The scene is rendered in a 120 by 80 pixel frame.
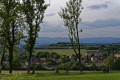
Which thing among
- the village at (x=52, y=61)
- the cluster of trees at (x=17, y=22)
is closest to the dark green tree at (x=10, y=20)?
the cluster of trees at (x=17, y=22)

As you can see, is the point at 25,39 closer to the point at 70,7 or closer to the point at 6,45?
the point at 6,45

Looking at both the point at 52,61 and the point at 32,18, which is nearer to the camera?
the point at 32,18

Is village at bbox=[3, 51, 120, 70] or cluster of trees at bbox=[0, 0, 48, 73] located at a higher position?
cluster of trees at bbox=[0, 0, 48, 73]

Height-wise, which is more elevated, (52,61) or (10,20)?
(10,20)

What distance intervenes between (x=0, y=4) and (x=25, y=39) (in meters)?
7.02

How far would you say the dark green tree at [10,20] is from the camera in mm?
24219

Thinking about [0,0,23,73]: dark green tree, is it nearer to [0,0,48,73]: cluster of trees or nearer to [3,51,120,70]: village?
[0,0,48,73]: cluster of trees

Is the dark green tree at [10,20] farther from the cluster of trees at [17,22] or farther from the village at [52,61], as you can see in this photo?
the village at [52,61]

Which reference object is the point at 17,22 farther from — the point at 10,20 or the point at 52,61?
the point at 52,61

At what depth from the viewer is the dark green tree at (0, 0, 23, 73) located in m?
24.2

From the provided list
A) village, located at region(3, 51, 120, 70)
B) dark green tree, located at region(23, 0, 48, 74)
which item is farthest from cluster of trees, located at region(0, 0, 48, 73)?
village, located at region(3, 51, 120, 70)

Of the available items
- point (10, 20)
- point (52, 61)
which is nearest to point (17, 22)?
point (10, 20)

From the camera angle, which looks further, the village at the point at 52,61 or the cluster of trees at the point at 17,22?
the village at the point at 52,61

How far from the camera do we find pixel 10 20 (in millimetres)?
23484
